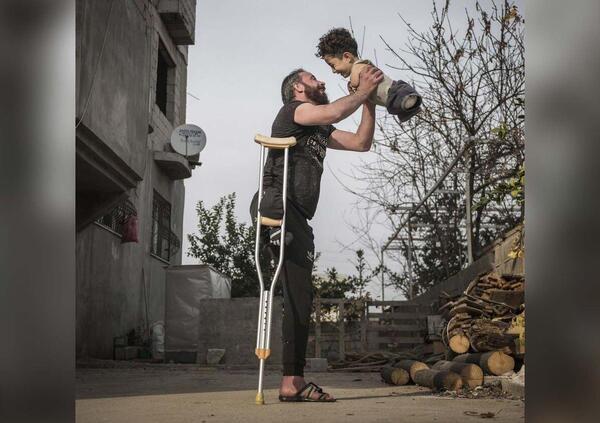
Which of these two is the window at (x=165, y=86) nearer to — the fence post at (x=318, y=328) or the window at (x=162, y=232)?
the window at (x=162, y=232)

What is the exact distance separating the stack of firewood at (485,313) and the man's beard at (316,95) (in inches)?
88.5

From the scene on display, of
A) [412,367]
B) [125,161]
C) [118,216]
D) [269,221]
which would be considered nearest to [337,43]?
[269,221]

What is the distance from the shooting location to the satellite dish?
11.0m

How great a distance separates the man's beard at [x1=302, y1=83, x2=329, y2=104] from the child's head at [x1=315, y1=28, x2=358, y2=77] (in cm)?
11

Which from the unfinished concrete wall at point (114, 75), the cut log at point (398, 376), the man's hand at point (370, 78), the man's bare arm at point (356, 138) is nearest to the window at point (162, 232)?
the unfinished concrete wall at point (114, 75)

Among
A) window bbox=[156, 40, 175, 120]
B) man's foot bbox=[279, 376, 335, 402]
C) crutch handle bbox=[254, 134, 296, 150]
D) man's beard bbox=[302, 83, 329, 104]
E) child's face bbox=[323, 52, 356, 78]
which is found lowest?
man's foot bbox=[279, 376, 335, 402]

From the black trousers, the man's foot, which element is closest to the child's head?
the black trousers

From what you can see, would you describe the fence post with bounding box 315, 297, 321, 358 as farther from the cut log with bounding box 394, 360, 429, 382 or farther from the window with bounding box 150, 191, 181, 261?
the cut log with bounding box 394, 360, 429, 382

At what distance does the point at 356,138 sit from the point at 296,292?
2.43 ft

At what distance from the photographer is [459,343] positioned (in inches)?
205

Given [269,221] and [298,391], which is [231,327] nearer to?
[298,391]
